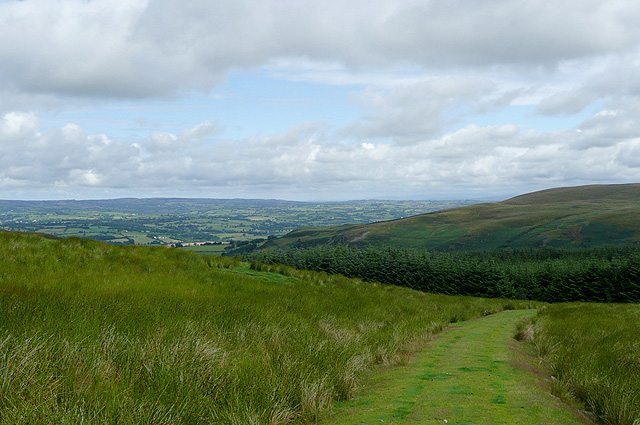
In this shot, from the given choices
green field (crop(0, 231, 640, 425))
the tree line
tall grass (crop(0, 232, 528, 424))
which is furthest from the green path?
the tree line

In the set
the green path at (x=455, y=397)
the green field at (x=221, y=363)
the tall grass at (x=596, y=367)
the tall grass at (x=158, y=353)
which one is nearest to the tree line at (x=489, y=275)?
Answer: the tall grass at (x=596, y=367)

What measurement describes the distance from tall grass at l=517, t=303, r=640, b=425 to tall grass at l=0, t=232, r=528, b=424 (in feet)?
10.7

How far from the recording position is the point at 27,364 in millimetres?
3928

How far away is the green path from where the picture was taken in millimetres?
4641

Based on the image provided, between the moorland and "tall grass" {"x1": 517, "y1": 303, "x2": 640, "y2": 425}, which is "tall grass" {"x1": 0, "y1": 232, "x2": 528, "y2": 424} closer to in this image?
the moorland

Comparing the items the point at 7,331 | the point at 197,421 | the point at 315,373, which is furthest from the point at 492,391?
the point at 7,331

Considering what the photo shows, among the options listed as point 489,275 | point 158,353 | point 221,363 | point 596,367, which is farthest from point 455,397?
point 489,275

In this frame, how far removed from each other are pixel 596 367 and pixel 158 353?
807 cm

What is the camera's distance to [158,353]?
5.07 meters

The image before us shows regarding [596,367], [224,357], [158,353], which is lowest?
[596,367]

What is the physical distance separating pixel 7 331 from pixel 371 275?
214 ft

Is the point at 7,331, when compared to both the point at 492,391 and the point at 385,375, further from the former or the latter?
the point at 492,391

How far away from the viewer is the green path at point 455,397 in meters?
4.64

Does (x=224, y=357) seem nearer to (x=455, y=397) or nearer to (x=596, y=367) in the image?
(x=455, y=397)
